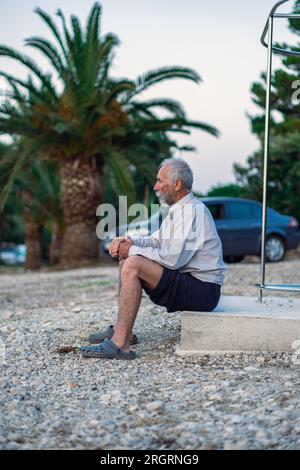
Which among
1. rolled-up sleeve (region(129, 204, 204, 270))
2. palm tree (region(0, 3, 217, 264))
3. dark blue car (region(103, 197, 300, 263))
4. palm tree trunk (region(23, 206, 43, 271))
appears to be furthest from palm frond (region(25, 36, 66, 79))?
rolled-up sleeve (region(129, 204, 204, 270))

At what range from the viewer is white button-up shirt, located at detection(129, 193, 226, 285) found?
500 cm

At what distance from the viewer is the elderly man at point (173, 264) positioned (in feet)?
16.4

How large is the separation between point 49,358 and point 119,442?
76.2 inches

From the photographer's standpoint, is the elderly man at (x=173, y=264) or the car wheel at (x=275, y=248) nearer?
the elderly man at (x=173, y=264)

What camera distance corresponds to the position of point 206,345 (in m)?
5.20

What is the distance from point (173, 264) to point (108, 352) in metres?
0.77

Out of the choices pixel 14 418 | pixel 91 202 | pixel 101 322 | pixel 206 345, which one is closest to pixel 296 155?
pixel 91 202

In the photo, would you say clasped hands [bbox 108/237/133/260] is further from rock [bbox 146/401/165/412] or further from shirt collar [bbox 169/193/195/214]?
rock [bbox 146/401/165/412]

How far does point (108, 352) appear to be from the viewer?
5.11 m

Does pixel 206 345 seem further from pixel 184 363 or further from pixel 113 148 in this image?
pixel 113 148

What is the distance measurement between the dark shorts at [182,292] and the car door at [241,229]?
438 inches

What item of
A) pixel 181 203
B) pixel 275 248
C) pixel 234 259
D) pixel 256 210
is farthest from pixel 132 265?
pixel 234 259

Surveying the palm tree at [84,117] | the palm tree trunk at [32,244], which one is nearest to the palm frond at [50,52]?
the palm tree at [84,117]

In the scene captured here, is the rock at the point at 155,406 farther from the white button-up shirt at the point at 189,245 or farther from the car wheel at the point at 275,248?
the car wheel at the point at 275,248
